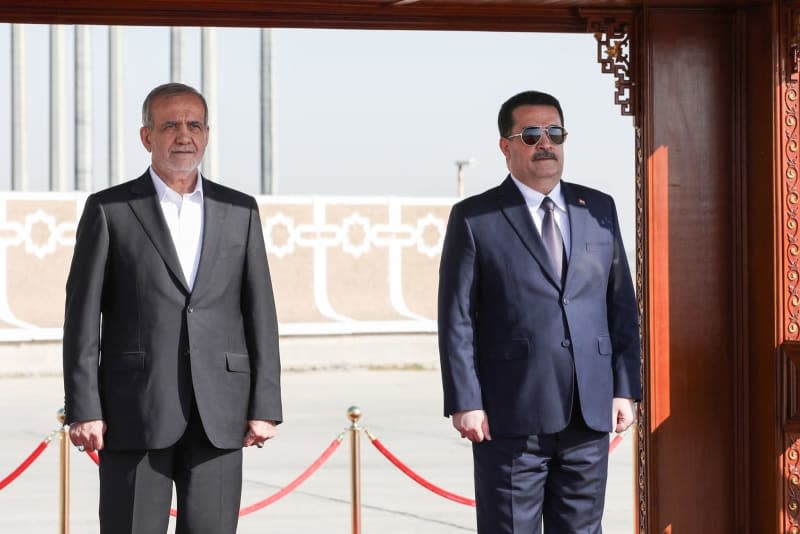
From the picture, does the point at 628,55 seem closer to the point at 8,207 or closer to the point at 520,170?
the point at 520,170

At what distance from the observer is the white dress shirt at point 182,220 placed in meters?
3.90

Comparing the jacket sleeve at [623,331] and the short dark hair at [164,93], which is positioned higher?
the short dark hair at [164,93]

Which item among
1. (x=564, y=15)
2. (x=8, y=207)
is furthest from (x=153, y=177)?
(x=8, y=207)

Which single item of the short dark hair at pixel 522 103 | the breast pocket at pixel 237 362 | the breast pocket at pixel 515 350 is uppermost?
the short dark hair at pixel 522 103

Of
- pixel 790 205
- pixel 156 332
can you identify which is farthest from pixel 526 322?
pixel 790 205

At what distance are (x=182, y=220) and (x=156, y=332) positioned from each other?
0.36 meters

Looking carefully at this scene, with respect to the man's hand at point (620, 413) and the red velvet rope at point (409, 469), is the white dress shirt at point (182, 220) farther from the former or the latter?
the red velvet rope at point (409, 469)

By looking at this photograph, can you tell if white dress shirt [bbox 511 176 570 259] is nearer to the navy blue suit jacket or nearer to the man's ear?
the navy blue suit jacket

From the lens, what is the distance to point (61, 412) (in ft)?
18.2

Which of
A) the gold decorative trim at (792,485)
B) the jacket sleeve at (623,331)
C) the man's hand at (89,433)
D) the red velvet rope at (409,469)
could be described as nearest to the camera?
the man's hand at (89,433)

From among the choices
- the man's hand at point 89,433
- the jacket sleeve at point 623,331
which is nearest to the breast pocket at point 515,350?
the jacket sleeve at point 623,331

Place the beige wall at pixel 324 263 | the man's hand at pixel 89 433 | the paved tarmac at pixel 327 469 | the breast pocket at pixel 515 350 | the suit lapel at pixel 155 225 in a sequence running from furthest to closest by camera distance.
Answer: the beige wall at pixel 324 263 < the paved tarmac at pixel 327 469 < the breast pocket at pixel 515 350 < the suit lapel at pixel 155 225 < the man's hand at pixel 89 433

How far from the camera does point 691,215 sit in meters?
4.98

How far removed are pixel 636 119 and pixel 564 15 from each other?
49 centimetres
